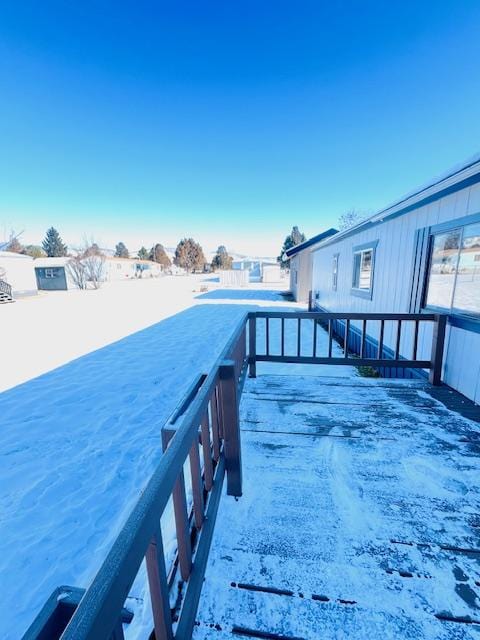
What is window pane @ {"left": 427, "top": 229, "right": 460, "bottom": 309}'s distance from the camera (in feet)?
10.5

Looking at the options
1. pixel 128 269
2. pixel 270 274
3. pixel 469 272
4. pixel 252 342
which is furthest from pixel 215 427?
pixel 128 269

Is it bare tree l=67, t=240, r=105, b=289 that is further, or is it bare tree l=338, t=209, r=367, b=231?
bare tree l=338, t=209, r=367, b=231

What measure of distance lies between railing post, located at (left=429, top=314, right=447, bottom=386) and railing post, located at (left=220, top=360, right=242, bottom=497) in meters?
2.70

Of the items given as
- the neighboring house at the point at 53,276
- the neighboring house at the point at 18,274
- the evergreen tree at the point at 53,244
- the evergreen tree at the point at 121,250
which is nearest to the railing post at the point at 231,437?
the neighboring house at the point at 18,274

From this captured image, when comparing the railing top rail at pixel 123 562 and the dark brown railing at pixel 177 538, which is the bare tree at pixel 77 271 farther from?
the railing top rail at pixel 123 562

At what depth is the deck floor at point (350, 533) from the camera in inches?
46.0

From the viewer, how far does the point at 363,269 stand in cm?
622

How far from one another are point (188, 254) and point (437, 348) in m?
48.8

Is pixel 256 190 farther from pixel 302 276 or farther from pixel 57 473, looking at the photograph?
pixel 57 473

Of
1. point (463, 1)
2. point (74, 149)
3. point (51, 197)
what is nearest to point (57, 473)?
point (463, 1)

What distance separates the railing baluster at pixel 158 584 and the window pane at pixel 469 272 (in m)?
3.46

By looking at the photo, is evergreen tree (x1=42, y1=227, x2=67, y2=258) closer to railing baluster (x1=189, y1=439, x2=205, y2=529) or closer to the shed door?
the shed door

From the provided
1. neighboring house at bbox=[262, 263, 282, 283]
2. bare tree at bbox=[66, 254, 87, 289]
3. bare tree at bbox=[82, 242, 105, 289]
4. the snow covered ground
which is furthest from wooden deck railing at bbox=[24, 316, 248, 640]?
neighboring house at bbox=[262, 263, 282, 283]

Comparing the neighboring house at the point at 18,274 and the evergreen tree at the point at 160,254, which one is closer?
the neighboring house at the point at 18,274
